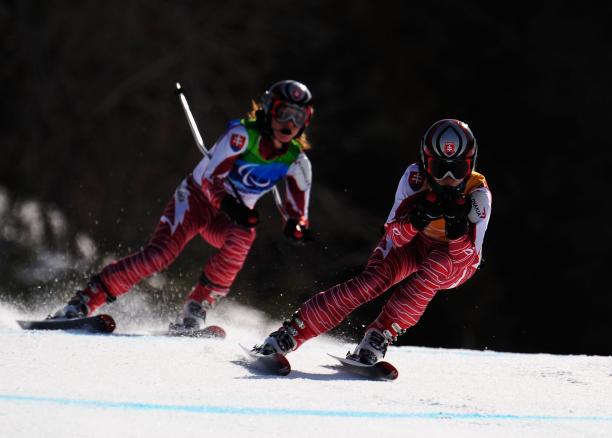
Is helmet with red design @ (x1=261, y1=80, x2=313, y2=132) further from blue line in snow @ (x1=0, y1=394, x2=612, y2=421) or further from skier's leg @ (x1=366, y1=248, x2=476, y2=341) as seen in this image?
blue line in snow @ (x1=0, y1=394, x2=612, y2=421)

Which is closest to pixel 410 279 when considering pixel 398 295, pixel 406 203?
pixel 398 295

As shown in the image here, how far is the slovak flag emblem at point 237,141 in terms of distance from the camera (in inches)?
197

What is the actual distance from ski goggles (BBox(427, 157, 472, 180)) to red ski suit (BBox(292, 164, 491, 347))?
0.08 m

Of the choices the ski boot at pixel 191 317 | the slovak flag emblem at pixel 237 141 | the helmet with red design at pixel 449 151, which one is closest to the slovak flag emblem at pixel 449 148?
the helmet with red design at pixel 449 151

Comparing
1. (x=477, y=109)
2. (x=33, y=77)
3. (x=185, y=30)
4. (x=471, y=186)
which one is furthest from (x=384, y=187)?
(x=471, y=186)

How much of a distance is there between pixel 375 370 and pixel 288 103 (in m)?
1.54

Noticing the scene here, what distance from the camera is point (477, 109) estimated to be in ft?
39.5

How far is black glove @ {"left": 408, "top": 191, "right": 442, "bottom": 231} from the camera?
3893mm

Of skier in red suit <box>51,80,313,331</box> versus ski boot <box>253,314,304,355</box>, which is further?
skier in red suit <box>51,80,313,331</box>

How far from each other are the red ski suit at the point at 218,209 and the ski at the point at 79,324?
0.23 m

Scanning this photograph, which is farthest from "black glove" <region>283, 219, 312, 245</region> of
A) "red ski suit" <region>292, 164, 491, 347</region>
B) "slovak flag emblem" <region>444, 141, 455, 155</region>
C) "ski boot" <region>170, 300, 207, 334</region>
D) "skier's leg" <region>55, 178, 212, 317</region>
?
"slovak flag emblem" <region>444, 141, 455, 155</region>

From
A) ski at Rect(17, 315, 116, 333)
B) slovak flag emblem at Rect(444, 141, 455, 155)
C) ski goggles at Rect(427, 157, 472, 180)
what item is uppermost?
slovak flag emblem at Rect(444, 141, 455, 155)

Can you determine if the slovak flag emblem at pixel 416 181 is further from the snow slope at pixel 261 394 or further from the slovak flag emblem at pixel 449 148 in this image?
the snow slope at pixel 261 394

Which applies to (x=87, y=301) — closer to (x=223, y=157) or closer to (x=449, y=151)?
(x=223, y=157)
